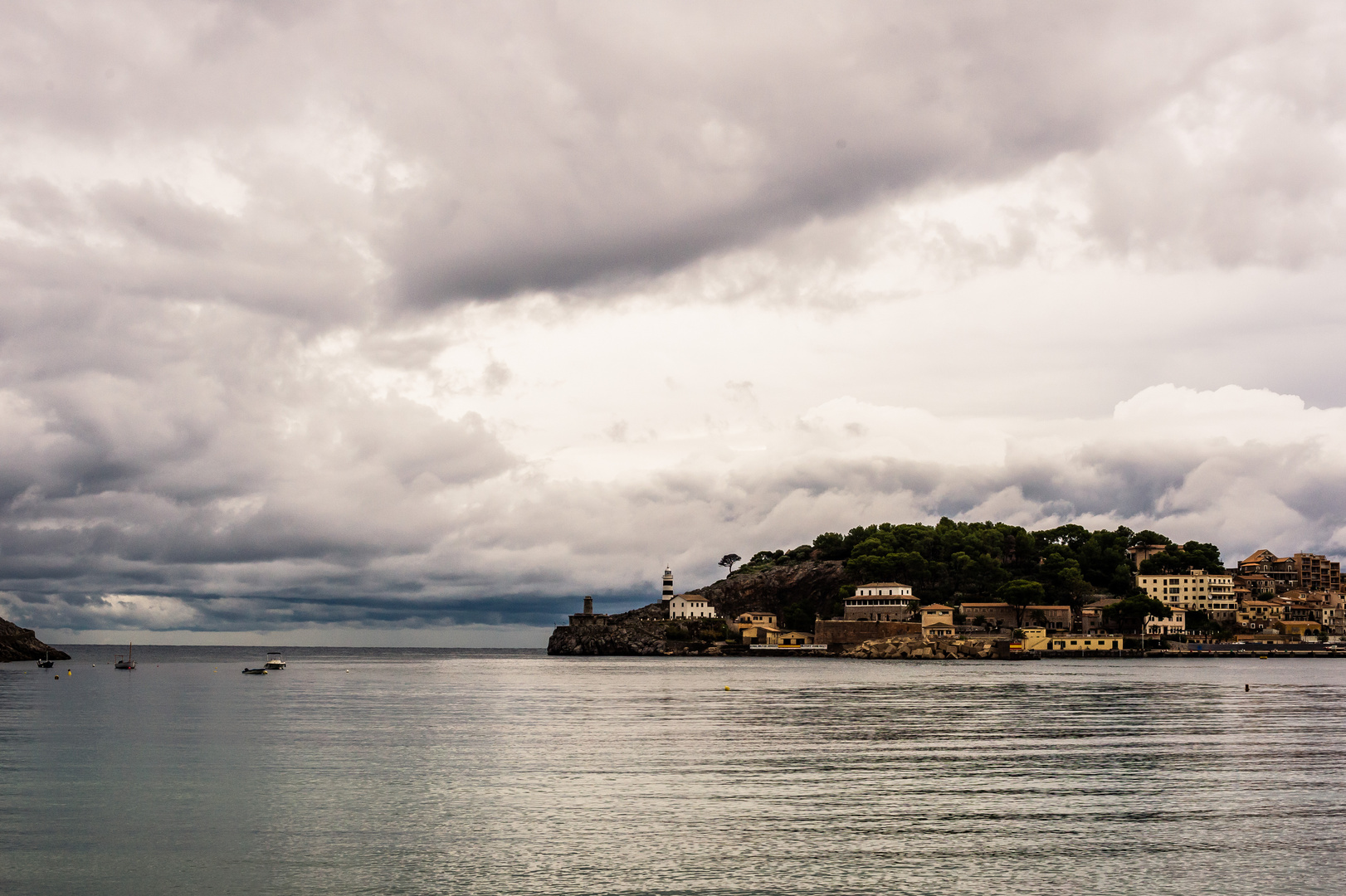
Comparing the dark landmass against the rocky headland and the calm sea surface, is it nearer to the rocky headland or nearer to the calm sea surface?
the calm sea surface

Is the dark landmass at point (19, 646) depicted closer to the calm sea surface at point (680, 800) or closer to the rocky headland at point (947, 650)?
the calm sea surface at point (680, 800)

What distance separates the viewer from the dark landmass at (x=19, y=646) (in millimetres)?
176625

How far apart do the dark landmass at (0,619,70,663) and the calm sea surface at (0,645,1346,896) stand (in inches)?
4859

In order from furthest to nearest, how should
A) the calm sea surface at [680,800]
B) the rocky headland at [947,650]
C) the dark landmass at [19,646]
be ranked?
the rocky headland at [947,650] < the dark landmass at [19,646] < the calm sea surface at [680,800]

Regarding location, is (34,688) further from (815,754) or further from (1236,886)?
(1236,886)

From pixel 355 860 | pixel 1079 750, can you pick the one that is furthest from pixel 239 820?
pixel 1079 750

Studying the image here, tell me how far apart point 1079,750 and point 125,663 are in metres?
157

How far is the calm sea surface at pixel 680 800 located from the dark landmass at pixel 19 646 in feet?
405

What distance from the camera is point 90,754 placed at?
47875mm

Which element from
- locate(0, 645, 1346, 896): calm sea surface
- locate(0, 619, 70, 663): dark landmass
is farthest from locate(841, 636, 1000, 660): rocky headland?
locate(0, 619, 70, 663): dark landmass

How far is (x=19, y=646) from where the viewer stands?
17988 cm

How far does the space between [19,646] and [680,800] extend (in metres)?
185

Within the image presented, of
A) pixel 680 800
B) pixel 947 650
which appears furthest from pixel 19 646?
pixel 680 800

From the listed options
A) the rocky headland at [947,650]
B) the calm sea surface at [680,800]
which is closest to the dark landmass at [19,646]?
the calm sea surface at [680,800]
